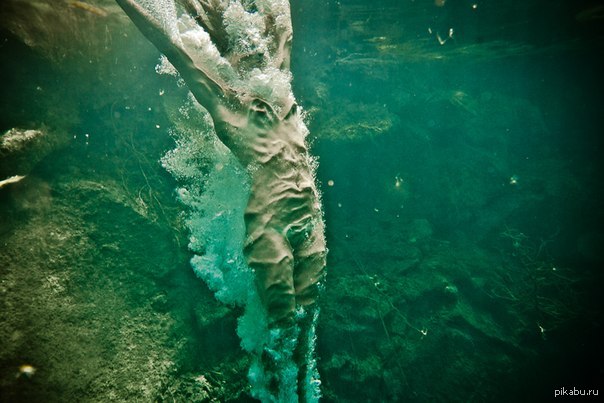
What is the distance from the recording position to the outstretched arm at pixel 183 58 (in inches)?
150

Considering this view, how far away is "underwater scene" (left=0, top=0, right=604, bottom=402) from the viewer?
405 centimetres

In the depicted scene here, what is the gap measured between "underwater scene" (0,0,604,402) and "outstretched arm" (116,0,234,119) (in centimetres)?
3

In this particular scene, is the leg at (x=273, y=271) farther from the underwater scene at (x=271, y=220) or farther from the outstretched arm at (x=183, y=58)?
the outstretched arm at (x=183, y=58)

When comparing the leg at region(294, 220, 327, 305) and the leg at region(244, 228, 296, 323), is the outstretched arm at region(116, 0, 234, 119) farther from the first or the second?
the leg at region(294, 220, 327, 305)

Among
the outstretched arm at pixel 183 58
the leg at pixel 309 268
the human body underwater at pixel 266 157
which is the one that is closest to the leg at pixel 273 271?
the human body underwater at pixel 266 157

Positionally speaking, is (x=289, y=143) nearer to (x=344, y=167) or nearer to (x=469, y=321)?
(x=344, y=167)

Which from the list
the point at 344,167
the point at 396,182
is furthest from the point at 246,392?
the point at 396,182

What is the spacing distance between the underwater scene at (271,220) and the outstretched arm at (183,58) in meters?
0.03

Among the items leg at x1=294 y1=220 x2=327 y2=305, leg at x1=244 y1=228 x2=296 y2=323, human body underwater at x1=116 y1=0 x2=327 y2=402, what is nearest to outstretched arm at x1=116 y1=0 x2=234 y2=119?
human body underwater at x1=116 y1=0 x2=327 y2=402

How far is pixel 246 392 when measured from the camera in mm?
4934

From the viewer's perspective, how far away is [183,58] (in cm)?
388

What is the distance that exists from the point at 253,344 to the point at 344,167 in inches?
287

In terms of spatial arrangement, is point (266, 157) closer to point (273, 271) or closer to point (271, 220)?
point (271, 220)

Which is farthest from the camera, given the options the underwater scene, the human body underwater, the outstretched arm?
the underwater scene
